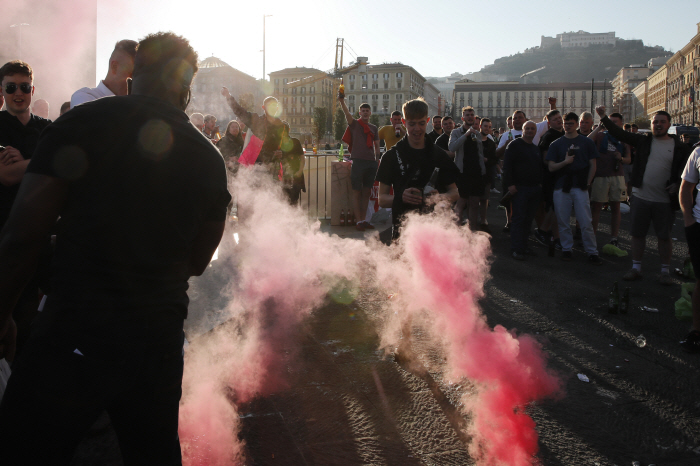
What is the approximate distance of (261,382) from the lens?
3377 millimetres

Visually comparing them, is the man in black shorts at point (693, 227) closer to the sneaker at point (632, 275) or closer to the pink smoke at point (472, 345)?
the pink smoke at point (472, 345)

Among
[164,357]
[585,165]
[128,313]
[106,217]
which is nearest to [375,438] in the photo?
[164,357]

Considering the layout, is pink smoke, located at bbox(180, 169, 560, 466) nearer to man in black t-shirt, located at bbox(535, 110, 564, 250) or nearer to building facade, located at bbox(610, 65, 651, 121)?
man in black t-shirt, located at bbox(535, 110, 564, 250)

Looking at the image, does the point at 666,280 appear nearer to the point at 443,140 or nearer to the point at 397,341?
the point at 397,341

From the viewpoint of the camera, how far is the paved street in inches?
105

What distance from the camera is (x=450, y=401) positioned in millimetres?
3225

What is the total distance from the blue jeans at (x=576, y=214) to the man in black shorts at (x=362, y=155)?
333 cm

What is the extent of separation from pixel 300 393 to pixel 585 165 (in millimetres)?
5884

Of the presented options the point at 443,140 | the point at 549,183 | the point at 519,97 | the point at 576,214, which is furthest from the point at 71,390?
the point at 519,97

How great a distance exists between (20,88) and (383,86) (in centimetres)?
13483

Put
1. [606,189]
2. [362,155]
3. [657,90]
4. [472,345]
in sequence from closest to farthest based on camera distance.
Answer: [472,345]
[606,189]
[362,155]
[657,90]

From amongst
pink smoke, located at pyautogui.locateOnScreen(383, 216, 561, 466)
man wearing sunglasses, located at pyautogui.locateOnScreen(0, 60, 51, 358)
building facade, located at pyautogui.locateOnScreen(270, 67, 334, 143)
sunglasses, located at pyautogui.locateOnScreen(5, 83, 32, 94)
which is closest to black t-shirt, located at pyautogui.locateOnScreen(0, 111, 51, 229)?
man wearing sunglasses, located at pyautogui.locateOnScreen(0, 60, 51, 358)

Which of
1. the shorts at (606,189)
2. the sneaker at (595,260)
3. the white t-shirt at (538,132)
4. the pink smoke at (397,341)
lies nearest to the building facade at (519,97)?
the white t-shirt at (538,132)

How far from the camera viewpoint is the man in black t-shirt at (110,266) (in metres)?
1.41
